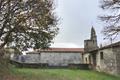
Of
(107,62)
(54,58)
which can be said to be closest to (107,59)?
(107,62)

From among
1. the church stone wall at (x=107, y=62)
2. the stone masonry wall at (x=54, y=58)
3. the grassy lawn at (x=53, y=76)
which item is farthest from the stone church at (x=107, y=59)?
the stone masonry wall at (x=54, y=58)

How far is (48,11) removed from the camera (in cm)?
2475

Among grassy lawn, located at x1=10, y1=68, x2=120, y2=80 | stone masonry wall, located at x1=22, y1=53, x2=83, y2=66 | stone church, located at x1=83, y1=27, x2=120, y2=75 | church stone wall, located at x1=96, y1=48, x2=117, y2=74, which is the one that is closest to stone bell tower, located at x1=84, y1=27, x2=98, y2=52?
stone masonry wall, located at x1=22, y1=53, x2=83, y2=66

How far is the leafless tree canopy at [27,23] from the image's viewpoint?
23438mm

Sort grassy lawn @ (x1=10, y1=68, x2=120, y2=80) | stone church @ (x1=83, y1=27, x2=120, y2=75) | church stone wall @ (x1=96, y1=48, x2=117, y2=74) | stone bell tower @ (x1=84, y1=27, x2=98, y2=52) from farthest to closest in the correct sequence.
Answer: stone bell tower @ (x1=84, y1=27, x2=98, y2=52) → church stone wall @ (x1=96, y1=48, x2=117, y2=74) → stone church @ (x1=83, y1=27, x2=120, y2=75) → grassy lawn @ (x1=10, y1=68, x2=120, y2=80)

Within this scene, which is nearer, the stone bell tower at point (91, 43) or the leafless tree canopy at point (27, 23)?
the leafless tree canopy at point (27, 23)

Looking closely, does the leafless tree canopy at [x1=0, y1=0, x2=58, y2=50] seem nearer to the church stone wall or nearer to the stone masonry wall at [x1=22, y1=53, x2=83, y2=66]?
the church stone wall

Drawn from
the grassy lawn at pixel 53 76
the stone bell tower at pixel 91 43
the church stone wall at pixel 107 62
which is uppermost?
the stone bell tower at pixel 91 43

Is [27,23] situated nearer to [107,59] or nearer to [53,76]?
[53,76]

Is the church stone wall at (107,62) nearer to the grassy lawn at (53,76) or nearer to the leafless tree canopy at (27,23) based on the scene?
the grassy lawn at (53,76)

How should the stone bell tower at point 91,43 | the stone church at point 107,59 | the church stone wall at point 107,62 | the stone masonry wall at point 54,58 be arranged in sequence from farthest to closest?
1. the stone bell tower at point 91,43
2. the stone masonry wall at point 54,58
3. the church stone wall at point 107,62
4. the stone church at point 107,59

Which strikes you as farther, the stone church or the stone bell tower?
the stone bell tower

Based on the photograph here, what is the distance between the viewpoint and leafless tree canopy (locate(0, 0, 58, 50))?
23438mm

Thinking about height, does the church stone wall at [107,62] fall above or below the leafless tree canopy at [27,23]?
below
